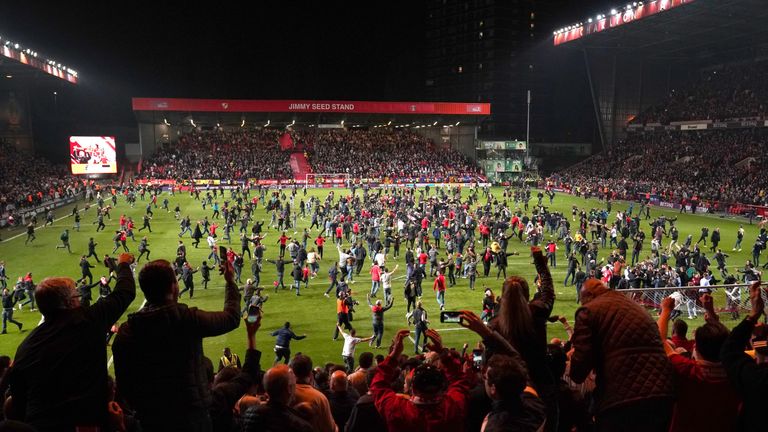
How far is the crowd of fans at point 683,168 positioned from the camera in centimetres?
4738

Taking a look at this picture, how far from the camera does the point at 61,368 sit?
3.49 metres

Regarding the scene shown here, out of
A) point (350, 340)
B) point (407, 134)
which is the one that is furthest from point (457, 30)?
point (350, 340)

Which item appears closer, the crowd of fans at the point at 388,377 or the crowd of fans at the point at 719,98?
the crowd of fans at the point at 388,377

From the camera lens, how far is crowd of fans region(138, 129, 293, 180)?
206 feet

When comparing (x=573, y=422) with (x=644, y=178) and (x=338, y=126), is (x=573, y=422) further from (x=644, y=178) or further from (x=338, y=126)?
(x=338, y=126)

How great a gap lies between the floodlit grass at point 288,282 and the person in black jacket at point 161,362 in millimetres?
11292

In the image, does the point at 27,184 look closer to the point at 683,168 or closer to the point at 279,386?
the point at 279,386

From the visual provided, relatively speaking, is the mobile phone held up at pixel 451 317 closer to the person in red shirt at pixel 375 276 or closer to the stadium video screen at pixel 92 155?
the person in red shirt at pixel 375 276

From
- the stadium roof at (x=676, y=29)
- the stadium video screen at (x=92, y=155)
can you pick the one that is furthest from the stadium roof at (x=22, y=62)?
the stadium roof at (x=676, y=29)

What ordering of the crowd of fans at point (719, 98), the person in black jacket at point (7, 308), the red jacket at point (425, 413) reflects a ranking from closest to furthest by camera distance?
the red jacket at point (425, 413) < the person in black jacket at point (7, 308) < the crowd of fans at point (719, 98)

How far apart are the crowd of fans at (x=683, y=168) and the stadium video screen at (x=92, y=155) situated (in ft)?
162

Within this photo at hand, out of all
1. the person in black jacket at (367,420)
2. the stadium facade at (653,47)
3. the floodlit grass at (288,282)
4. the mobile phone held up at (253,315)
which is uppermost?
the stadium facade at (653,47)

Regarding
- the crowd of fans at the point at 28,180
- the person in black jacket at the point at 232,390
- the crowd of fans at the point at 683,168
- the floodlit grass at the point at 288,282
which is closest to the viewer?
the person in black jacket at the point at 232,390

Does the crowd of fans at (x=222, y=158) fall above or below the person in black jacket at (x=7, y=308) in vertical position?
above
